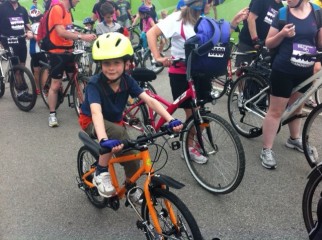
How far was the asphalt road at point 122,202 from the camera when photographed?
2.97 meters

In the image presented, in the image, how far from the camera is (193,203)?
333 centimetres

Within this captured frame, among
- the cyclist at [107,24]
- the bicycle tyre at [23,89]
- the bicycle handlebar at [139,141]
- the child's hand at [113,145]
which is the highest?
the child's hand at [113,145]

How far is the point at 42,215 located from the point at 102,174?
37.4 inches

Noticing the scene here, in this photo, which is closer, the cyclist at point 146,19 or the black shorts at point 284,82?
the black shorts at point 284,82

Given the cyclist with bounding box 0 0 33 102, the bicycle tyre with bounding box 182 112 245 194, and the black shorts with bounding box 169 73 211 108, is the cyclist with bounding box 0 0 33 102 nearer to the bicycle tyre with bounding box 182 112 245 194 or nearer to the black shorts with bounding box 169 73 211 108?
the black shorts with bounding box 169 73 211 108

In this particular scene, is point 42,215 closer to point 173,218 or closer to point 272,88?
point 173,218

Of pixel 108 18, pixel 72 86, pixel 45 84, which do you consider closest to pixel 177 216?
pixel 72 86

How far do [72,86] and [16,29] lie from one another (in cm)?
183

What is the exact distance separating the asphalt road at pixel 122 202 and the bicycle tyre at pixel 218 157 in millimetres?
124

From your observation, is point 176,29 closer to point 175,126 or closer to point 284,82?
point 284,82

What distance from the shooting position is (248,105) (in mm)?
4441

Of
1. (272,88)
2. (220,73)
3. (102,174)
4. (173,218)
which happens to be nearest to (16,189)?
(102,174)

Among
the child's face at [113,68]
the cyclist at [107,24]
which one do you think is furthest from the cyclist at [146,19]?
the child's face at [113,68]

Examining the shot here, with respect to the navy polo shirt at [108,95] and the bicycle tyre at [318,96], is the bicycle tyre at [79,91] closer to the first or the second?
the navy polo shirt at [108,95]
